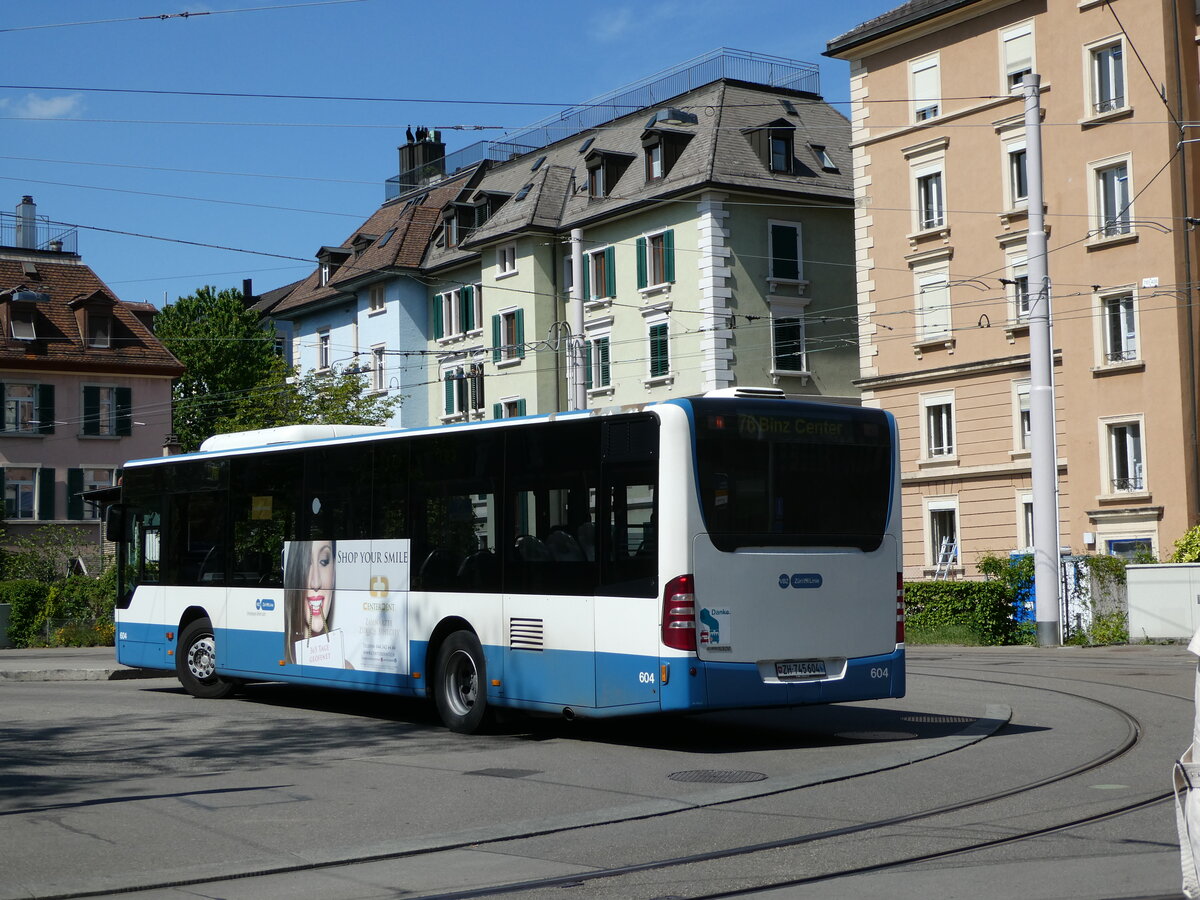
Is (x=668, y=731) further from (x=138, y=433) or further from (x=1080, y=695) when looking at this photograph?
(x=138, y=433)

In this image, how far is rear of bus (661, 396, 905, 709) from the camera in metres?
12.6

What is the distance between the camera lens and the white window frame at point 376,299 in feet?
216

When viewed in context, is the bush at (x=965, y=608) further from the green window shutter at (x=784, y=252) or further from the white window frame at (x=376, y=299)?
the white window frame at (x=376, y=299)

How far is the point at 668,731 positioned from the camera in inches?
591

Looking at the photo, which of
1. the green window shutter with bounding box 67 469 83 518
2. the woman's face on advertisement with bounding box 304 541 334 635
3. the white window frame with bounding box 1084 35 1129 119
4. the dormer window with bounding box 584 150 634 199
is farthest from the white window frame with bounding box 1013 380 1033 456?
the green window shutter with bounding box 67 469 83 518

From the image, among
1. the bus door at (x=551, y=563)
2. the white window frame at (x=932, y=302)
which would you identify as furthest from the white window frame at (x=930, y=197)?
the bus door at (x=551, y=563)

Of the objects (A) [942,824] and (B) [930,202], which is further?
(B) [930,202]

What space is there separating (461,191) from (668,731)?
169ft

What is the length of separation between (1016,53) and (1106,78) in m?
3.42

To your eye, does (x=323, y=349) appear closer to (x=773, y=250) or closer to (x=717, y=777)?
(x=773, y=250)

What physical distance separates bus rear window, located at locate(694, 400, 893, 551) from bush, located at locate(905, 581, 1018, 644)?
17.5 meters

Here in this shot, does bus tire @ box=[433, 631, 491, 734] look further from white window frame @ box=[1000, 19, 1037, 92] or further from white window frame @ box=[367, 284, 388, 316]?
white window frame @ box=[367, 284, 388, 316]

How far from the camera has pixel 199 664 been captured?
1912 cm

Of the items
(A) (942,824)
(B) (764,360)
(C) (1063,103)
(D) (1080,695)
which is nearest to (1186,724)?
(D) (1080,695)
